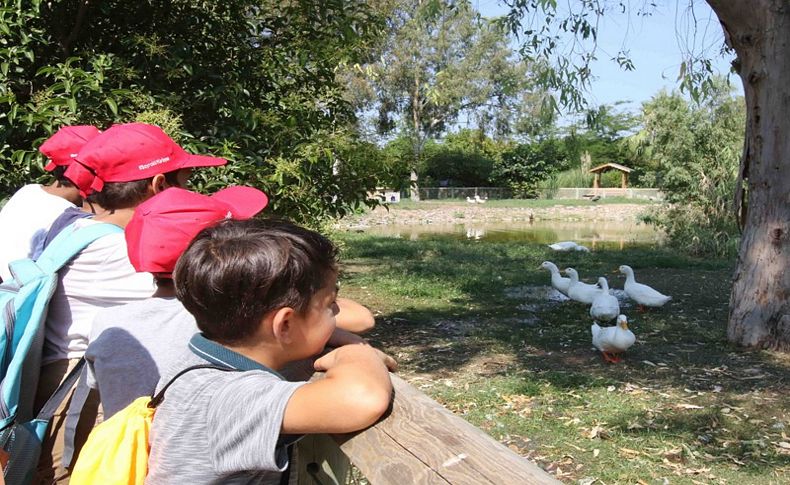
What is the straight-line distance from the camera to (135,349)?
195 cm

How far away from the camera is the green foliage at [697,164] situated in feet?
54.3

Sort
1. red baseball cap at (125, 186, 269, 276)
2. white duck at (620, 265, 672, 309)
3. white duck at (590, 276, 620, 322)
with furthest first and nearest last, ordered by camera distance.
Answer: white duck at (620, 265, 672, 309) < white duck at (590, 276, 620, 322) < red baseball cap at (125, 186, 269, 276)

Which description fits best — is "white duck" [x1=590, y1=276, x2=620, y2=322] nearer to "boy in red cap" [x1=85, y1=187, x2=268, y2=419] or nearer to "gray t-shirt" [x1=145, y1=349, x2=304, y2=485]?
"boy in red cap" [x1=85, y1=187, x2=268, y2=419]

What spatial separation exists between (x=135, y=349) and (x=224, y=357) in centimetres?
56

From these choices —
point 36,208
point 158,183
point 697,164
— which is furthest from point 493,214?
point 158,183

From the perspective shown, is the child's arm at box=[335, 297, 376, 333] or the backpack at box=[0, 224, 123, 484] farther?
the backpack at box=[0, 224, 123, 484]

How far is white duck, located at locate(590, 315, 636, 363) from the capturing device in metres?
6.45

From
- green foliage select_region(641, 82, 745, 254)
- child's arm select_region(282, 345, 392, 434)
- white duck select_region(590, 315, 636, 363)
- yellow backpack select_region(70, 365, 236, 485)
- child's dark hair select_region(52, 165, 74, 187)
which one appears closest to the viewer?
child's arm select_region(282, 345, 392, 434)

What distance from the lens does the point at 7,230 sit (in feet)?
9.46

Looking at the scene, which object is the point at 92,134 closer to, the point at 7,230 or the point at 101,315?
the point at 7,230

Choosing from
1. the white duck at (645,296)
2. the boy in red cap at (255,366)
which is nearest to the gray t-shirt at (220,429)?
the boy in red cap at (255,366)

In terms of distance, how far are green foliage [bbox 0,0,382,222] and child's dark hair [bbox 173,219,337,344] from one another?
11.1 feet

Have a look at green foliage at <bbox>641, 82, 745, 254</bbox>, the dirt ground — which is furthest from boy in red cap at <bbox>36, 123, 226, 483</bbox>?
the dirt ground

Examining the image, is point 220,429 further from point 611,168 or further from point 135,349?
point 611,168
